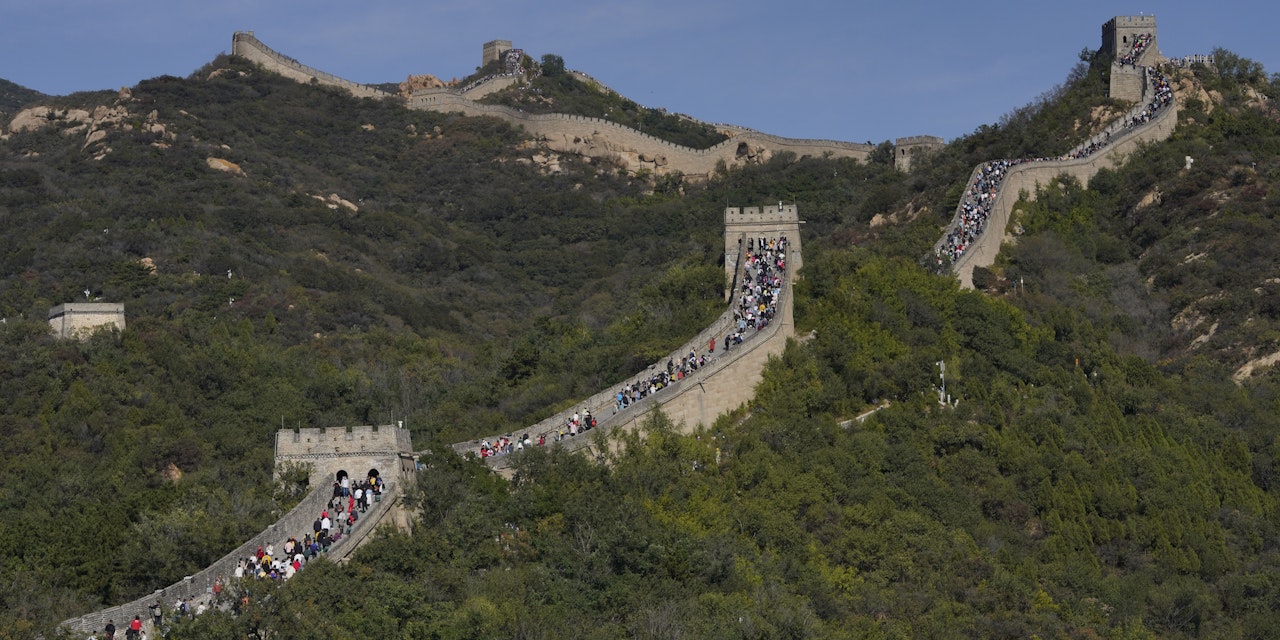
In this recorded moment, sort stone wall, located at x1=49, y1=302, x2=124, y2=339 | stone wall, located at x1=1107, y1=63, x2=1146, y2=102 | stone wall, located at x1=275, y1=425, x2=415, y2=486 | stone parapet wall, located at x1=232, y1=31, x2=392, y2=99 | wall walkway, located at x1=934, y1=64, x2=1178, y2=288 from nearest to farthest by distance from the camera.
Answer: stone wall, located at x1=275, y1=425, x2=415, y2=486 < wall walkway, located at x1=934, y1=64, x2=1178, y2=288 < stone wall, located at x1=49, y1=302, x2=124, y2=339 < stone wall, located at x1=1107, y1=63, x2=1146, y2=102 < stone parapet wall, located at x1=232, y1=31, x2=392, y2=99

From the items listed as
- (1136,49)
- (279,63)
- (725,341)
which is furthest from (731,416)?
(279,63)

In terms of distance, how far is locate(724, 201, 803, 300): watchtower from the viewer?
5803 centimetres

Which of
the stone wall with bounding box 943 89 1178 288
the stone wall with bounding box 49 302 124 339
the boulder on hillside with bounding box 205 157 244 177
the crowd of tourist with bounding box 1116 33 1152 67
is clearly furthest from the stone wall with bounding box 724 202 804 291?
the boulder on hillside with bounding box 205 157 244 177

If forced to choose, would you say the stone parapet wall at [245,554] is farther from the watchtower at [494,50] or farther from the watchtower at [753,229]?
the watchtower at [494,50]

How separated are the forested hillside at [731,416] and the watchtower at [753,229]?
2.31ft

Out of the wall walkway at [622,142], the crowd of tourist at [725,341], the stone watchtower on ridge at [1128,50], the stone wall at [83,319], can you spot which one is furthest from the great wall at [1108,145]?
the stone wall at [83,319]

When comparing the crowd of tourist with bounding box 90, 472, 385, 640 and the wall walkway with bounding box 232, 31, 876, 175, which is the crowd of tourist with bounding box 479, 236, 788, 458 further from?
the wall walkway with bounding box 232, 31, 876, 175

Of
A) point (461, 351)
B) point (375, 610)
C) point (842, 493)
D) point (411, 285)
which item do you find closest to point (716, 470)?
point (842, 493)

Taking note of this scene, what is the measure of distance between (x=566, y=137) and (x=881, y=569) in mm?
71550

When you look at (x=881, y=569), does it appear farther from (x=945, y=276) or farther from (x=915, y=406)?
(x=945, y=276)

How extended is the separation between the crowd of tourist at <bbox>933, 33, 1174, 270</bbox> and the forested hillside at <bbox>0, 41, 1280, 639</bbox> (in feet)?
2.90

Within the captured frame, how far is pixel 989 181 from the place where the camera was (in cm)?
6762

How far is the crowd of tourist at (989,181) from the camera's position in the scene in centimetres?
6159

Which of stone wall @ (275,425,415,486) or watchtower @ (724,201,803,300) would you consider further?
watchtower @ (724,201,803,300)
